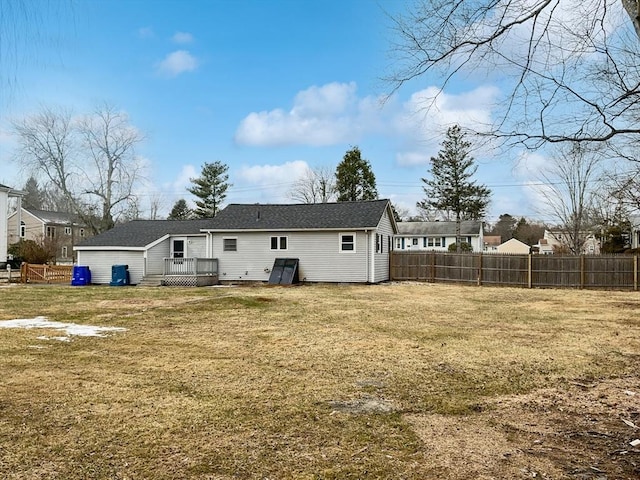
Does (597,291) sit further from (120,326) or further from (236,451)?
(236,451)

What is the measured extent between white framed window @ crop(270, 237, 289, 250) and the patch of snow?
11.7 metres

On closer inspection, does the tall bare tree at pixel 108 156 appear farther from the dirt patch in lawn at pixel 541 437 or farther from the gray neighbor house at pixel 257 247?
the dirt patch in lawn at pixel 541 437

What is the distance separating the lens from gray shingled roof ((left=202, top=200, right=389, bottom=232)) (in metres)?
20.0

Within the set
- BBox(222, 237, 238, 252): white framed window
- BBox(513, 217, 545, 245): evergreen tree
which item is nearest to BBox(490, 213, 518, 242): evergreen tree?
BBox(513, 217, 545, 245): evergreen tree

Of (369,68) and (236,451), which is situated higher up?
(369,68)

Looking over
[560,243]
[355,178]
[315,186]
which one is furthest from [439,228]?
[315,186]

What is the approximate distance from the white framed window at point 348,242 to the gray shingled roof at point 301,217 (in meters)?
0.50

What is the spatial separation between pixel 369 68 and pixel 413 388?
3.40 metres

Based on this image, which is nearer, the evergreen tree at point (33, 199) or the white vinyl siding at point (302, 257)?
the white vinyl siding at point (302, 257)

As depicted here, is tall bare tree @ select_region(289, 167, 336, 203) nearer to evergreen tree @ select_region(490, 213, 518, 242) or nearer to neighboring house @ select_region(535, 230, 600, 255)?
neighboring house @ select_region(535, 230, 600, 255)

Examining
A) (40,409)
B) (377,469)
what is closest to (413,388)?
(377,469)

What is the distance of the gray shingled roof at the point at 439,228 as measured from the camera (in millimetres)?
43031

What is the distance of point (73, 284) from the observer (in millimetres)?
20609

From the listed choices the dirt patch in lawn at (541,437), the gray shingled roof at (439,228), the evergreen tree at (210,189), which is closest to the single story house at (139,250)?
the dirt patch in lawn at (541,437)
